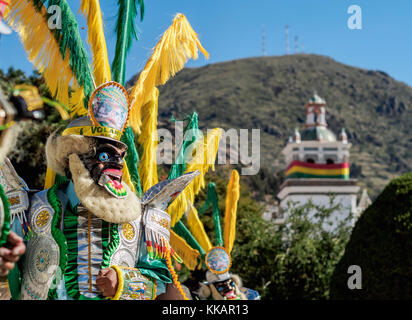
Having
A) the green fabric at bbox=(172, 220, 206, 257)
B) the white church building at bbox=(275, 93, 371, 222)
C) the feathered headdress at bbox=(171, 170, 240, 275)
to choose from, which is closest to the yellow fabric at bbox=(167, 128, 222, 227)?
the feathered headdress at bbox=(171, 170, 240, 275)

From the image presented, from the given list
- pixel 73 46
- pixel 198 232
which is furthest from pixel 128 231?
pixel 198 232

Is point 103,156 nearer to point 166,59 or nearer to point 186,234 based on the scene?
point 166,59

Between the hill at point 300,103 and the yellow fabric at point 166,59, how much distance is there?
96.2 m

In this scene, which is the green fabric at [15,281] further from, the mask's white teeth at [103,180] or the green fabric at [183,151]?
the green fabric at [183,151]

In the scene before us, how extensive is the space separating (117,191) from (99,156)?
24 centimetres

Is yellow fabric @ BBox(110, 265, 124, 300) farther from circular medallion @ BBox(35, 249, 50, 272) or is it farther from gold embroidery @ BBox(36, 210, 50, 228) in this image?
gold embroidery @ BBox(36, 210, 50, 228)

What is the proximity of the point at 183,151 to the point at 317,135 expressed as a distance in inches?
923

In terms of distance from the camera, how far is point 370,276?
10000 mm

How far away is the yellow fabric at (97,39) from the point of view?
4520 mm

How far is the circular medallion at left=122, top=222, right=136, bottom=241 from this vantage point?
12.5ft


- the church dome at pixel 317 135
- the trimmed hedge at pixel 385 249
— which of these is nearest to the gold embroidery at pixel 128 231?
the trimmed hedge at pixel 385 249

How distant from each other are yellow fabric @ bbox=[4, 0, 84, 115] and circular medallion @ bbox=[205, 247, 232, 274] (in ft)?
13.7

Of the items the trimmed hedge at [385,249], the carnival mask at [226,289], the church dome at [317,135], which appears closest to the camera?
the carnival mask at [226,289]
